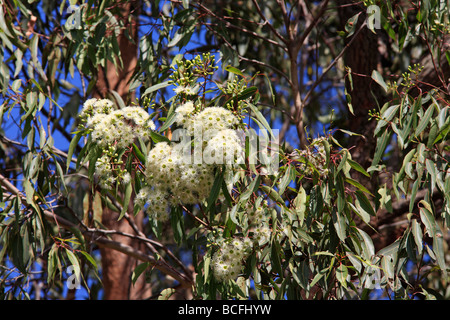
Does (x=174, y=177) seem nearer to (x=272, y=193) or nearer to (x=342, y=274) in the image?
(x=272, y=193)

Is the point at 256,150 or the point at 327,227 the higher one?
the point at 256,150

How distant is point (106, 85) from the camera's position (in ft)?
11.8

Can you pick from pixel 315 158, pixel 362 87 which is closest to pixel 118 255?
pixel 362 87

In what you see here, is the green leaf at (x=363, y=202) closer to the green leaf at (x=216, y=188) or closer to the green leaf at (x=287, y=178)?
the green leaf at (x=287, y=178)

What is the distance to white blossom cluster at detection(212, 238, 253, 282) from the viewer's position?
5.84 ft

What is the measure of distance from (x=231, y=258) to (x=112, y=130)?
21.3 inches

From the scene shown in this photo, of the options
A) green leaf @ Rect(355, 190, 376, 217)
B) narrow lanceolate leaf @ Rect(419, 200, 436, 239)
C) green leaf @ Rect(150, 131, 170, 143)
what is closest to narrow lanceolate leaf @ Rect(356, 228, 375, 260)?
green leaf @ Rect(355, 190, 376, 217)

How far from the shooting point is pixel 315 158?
189 centimetres

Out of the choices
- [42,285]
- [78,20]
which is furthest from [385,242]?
[42,285]

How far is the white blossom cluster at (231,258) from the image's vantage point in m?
1.78

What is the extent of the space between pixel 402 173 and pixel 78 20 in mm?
1560

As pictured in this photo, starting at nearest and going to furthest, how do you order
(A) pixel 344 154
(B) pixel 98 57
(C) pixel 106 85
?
(A) pixel 344 154
(B) pixel 98 57
(C) pixel 106 85

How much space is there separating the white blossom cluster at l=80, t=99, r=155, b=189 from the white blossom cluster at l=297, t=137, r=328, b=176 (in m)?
0.51
